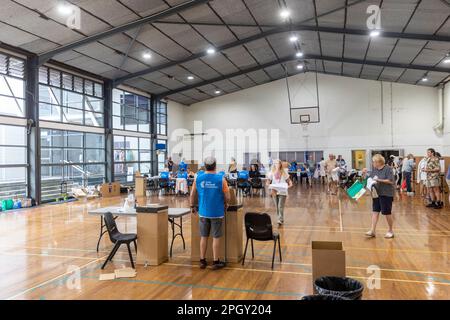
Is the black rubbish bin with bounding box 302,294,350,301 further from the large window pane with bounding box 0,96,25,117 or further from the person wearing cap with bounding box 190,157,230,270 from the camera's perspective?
the large window pane with bounding box 0,96,25,117

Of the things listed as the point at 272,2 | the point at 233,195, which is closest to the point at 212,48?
the point at 272,2

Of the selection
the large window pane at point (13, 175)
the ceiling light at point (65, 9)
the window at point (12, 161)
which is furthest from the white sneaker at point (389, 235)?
the large window pane at point (13, 175)

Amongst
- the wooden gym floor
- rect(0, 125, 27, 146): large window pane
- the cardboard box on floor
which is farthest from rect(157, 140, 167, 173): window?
the cardboard box on floor

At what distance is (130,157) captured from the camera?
1448 cm

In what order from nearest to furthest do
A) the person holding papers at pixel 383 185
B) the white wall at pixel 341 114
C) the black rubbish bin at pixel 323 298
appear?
the black rubbish bin at pixel 323 298, the person holding papers at pixel 383 185, the white wall at pixel 341 114

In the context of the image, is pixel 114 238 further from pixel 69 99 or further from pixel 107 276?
pixel 69 99

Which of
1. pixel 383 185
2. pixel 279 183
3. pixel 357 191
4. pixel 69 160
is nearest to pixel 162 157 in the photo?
pixel 69 160

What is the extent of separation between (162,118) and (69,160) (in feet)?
22.2

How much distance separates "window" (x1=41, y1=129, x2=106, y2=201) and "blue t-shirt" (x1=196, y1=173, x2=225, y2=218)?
27.7 feet

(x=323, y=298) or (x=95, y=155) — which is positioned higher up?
(x=95, y=155)

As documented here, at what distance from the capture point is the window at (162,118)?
1680cm

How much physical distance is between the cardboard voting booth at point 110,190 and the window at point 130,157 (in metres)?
1.39

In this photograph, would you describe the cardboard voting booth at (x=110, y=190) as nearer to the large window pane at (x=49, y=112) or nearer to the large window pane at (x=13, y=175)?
the large window pane at (x=13, y=175)

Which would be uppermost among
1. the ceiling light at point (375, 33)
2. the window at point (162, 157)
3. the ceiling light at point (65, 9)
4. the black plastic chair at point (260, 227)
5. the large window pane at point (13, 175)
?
the ceiling light at point (375, 33)
